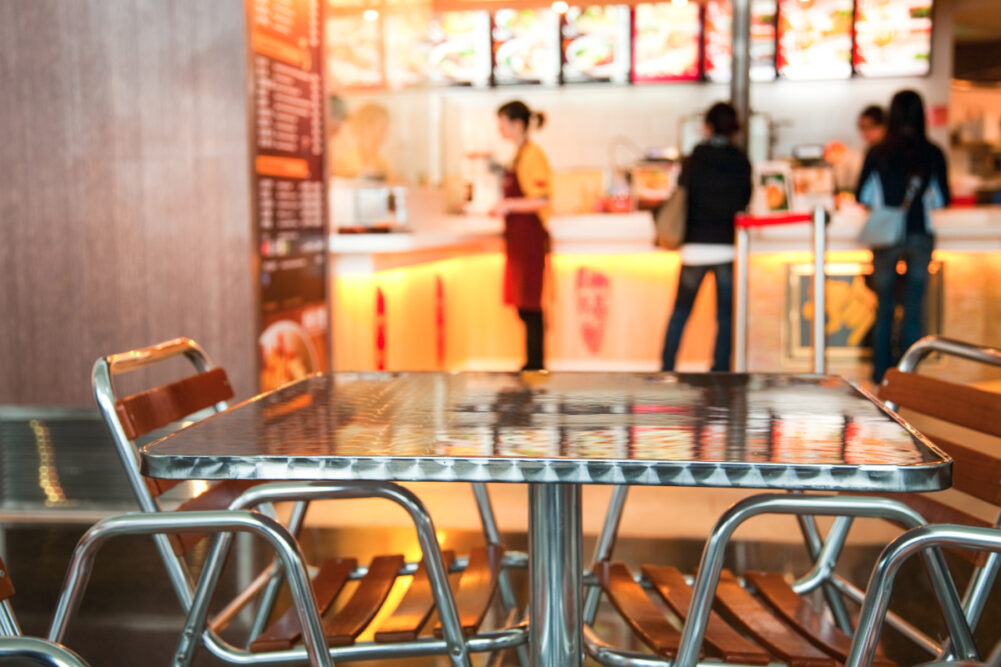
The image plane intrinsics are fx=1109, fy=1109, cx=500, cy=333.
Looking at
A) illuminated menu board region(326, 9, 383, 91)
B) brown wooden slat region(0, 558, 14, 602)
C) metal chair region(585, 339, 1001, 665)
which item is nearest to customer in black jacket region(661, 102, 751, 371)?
illuminated menu board region(326, 9, 383, 91)

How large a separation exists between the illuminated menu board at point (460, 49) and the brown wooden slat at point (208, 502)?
19.7ft

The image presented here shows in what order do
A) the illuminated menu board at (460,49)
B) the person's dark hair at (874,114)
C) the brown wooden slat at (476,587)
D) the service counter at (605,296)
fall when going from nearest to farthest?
1. the brown wooden slat at (476,587)
2. the service counter at (605,296)
3. the person's dark hair at (874,114)
4. the illuminated menu board at (460,49)

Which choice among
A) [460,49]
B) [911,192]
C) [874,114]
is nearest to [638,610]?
[911,192]

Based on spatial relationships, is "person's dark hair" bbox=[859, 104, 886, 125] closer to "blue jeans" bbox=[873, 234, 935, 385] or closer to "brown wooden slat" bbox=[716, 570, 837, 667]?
"blue jeans" bbox=[873, 234, 935, 385]

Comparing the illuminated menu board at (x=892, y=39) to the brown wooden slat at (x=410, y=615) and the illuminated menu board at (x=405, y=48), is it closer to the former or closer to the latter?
the illuminated menu board at (x=405, y=48)

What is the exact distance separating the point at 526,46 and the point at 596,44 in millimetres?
494

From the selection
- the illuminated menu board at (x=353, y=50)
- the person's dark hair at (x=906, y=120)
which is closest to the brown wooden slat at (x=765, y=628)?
the illuminated menu board at (x=353, y=50)

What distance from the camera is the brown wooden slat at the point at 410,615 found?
1804mm

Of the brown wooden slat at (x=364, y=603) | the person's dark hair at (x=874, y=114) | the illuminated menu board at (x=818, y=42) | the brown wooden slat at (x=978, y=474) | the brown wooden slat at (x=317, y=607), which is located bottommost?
the brown wooden slat at (x=317, y=607)

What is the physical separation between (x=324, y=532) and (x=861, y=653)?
8.31 feet

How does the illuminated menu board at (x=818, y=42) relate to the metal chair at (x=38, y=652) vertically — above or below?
above

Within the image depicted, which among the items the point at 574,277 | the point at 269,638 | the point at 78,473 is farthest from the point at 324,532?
the point at 574,277

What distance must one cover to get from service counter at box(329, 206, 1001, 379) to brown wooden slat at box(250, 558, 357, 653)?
7.88 ft

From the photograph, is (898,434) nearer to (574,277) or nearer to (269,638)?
(269,638)
